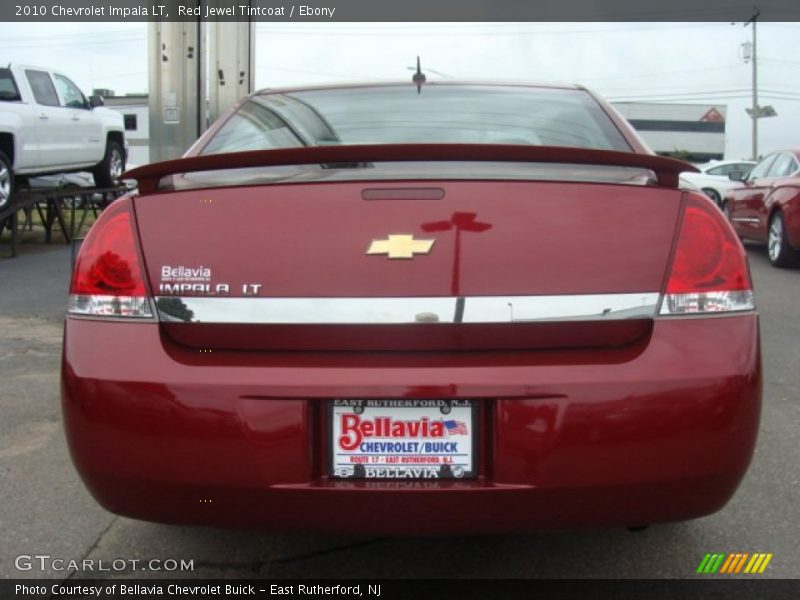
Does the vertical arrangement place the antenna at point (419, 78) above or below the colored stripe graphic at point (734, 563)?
above

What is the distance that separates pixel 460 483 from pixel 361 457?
245 mm

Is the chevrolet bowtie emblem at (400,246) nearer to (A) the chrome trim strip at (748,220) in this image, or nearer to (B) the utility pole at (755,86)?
(A) the chrome trim strip at (748,220)

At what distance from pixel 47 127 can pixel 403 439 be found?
11.1 m

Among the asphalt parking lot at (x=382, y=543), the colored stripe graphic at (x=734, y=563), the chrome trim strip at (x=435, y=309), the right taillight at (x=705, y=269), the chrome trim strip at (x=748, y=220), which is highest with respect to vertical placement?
the right taillight at (x=705, y=269)

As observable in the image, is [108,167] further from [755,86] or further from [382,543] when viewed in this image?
[755,86]

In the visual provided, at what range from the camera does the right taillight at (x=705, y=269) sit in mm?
2059

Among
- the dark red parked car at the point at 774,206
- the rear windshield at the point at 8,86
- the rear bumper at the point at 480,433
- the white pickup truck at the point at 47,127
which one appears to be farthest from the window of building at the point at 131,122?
the rear bumper at the point at 480,433

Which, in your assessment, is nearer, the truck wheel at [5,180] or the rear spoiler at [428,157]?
the rear spoiler at [428,157]

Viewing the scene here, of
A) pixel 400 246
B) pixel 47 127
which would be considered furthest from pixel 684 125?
pixel 400 246

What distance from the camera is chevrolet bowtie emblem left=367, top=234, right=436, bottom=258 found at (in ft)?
6.61

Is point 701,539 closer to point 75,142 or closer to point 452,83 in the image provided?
point 452,83

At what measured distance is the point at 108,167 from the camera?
45.8 ft

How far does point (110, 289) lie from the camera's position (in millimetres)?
2139

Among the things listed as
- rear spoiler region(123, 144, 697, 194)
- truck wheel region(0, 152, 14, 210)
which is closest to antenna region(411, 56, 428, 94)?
rear spoiler region(123, 144, 697, 194)
